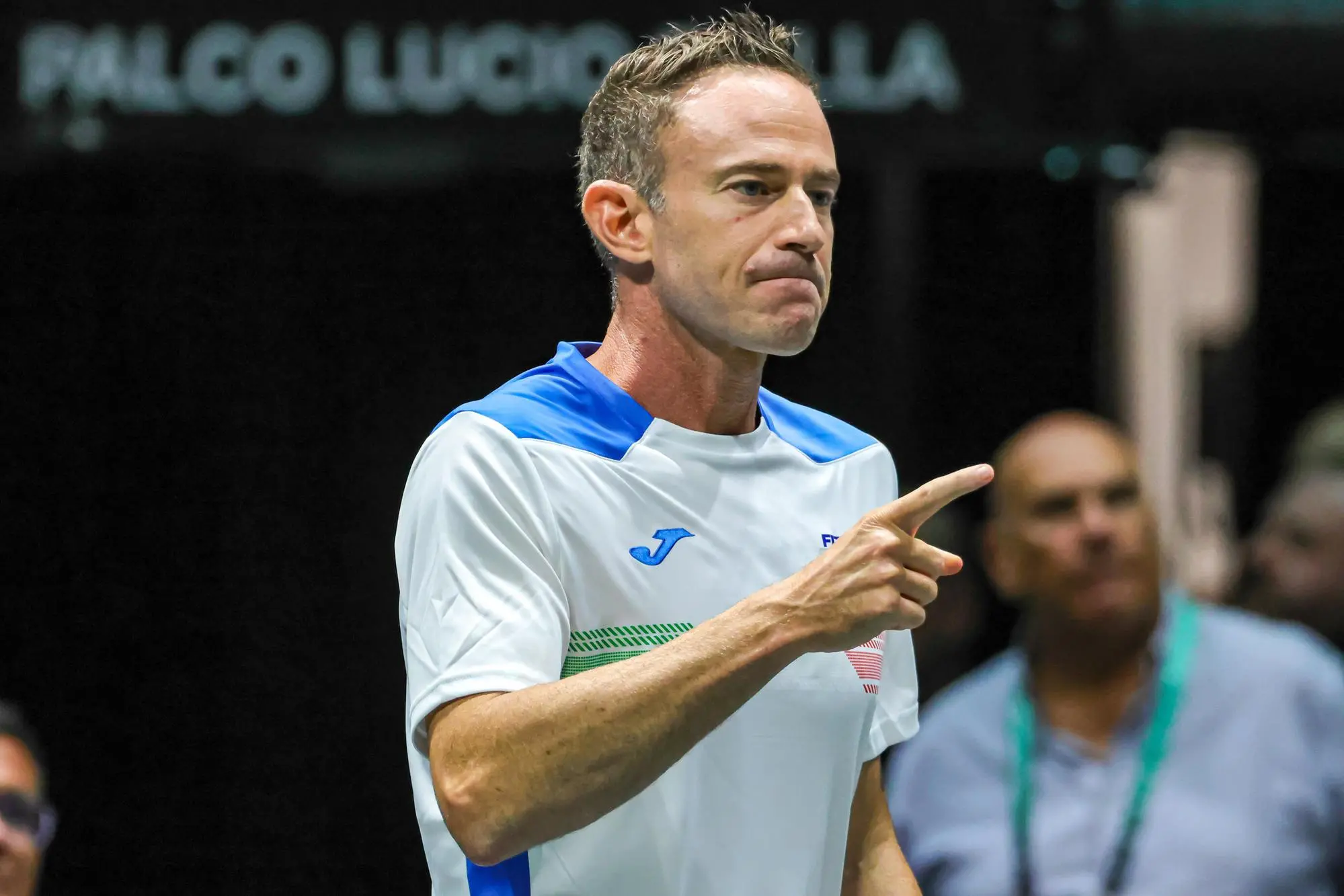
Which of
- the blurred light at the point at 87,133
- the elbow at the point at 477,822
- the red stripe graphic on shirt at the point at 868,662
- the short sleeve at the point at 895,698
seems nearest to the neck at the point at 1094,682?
the short sleeve at the point at 895,698

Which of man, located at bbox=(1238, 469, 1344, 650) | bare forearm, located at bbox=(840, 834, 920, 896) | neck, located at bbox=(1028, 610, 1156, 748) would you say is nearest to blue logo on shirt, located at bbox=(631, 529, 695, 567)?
bare forearm, located at bbox=(840, 834, 920, 896)

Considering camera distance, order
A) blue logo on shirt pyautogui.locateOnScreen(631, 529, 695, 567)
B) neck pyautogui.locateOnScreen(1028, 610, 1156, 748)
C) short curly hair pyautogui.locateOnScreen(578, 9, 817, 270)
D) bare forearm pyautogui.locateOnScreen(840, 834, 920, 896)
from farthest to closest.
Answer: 1. neck pyautogui.locateOnScreen(1028, 610, 1156, 748)
2. bare forearm pyautogui.locateOnScreen(840, 834, 920, 896)
3. short curly hair pyautogui.locateOnScreen(578, 9, 817, 270)
4. blue logo on shirt pyautogui.locateOnScreen(631, 529, 695, 567)

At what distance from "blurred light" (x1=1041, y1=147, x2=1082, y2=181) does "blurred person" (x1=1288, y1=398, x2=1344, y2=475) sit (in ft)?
7.05

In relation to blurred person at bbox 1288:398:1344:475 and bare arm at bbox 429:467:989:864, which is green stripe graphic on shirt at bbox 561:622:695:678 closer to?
bare arm at bbox 429:467:989:864

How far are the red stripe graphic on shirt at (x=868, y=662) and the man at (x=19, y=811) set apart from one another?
6.49ft

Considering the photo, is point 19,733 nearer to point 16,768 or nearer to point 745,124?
point 16,768

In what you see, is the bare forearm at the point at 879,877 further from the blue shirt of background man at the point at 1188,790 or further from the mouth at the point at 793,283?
the blue shirt of background man at the point at 1188,790

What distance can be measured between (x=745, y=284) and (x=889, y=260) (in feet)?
8.93

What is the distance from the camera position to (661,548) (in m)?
2.47

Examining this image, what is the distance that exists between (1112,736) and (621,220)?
2.16 metres

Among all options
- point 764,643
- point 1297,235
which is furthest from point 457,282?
point 1297,235

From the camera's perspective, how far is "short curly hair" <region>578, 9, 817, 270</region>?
260 centimetres

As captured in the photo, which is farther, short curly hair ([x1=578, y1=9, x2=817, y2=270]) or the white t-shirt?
short curly hair ([x1=578, y1=9, x2=817, y2=270])

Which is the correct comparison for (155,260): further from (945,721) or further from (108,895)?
(945,721)
